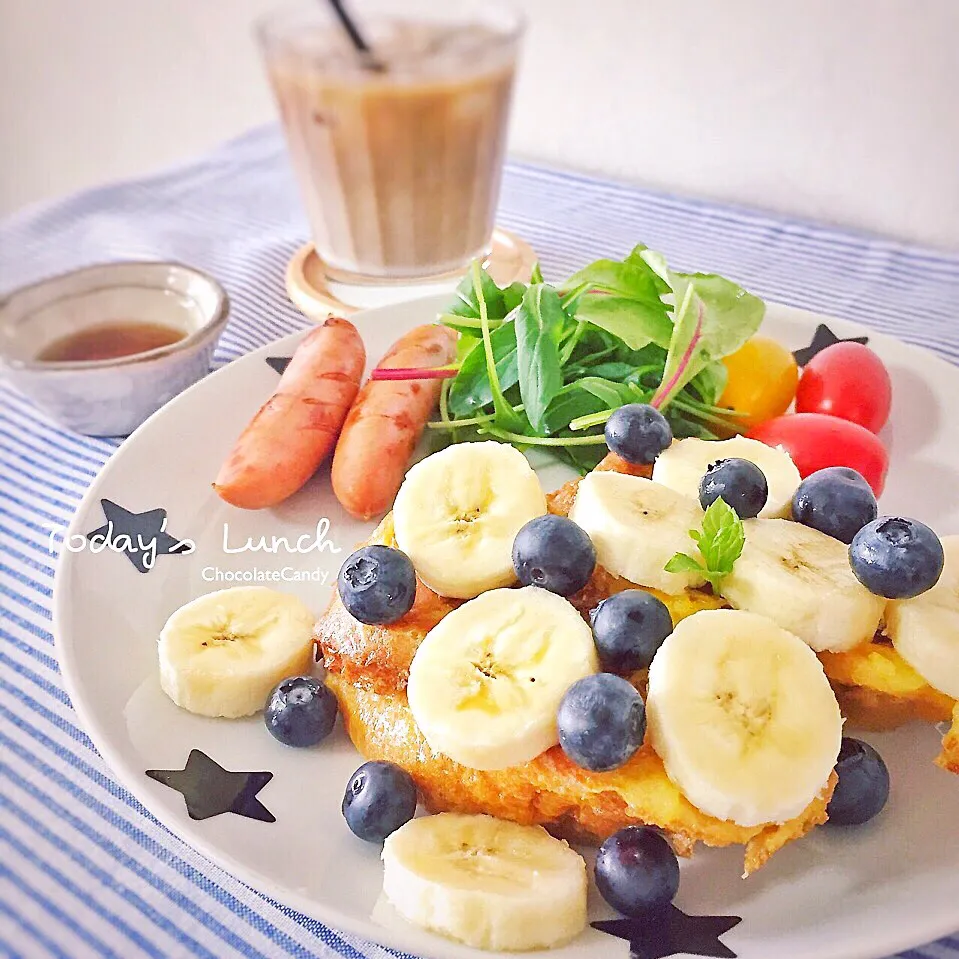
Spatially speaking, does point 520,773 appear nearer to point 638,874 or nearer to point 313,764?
point 638,874

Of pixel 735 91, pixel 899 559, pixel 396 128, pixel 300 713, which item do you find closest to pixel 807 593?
pixel 899 559

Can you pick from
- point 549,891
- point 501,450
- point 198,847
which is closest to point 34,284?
point 501,450

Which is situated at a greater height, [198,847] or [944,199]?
[198,847]

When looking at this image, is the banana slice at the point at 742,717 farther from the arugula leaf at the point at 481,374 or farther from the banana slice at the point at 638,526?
the arugula leaf at the point at 481,374

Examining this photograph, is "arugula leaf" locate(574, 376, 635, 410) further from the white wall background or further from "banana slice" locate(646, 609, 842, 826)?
the white wall background

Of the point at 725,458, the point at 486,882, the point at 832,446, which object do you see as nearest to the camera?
the point at 486,882

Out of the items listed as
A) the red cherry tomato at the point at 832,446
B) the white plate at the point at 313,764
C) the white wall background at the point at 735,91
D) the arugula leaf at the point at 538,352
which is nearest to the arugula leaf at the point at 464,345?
the arugula leaf at the point at 538,352

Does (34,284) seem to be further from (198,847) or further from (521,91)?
(521,91)
